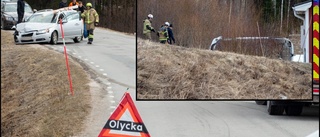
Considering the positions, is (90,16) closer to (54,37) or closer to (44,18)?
(44,18)

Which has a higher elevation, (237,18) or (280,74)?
(237,18)

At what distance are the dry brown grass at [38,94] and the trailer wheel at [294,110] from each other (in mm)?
4419

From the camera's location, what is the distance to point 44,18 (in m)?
15.6

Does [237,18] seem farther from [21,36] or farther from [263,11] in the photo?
[21,36]

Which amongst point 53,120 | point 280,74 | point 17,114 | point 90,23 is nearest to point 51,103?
point 17,114

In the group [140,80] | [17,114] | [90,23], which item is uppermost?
[90,23]

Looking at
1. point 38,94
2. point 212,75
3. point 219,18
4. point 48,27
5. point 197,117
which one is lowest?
point 197,117

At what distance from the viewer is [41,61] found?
71.8 feet

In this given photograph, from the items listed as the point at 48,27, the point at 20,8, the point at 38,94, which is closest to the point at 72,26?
the point at 48,27

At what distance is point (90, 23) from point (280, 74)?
469 centimetres

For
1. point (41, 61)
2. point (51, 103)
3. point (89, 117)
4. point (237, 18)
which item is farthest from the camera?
point (41, 61)

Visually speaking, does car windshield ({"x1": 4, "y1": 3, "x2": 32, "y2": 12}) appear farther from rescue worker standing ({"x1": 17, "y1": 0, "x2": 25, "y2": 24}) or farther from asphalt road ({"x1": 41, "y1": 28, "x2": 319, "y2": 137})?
asphalt road ({"x1": 41, "y1": 28, "x2": 319, "y2": 137})

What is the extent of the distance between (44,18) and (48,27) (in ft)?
2.19

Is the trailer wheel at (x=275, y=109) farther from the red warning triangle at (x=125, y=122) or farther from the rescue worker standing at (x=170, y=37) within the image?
the red warning triangle at (x=125, y=122)
